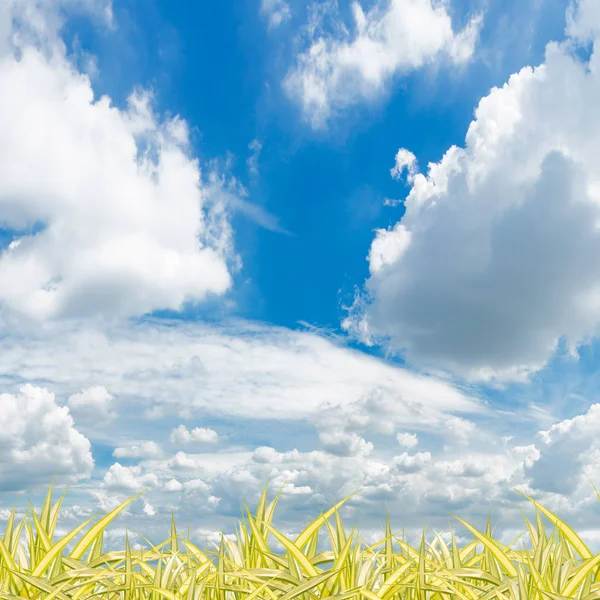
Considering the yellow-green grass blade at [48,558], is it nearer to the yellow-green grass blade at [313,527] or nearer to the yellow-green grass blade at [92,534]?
the yellow-green grass blade at [92,534]

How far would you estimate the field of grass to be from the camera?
538 cm

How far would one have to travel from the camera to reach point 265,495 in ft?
22.8

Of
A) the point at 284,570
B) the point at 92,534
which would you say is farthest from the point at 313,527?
the point at 92,534

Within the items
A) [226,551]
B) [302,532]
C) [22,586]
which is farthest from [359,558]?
[22,586]

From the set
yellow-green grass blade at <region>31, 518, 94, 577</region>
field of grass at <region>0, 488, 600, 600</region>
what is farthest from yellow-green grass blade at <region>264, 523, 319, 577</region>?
yellow-green grass blade at <region>31, 518, 94, 577</region>

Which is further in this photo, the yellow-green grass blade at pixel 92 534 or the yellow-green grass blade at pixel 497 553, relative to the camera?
the yellow-green grass blade at pixel 92 534

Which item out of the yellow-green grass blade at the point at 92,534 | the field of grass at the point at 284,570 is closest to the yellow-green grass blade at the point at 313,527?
the field of grass at the point at 284,570

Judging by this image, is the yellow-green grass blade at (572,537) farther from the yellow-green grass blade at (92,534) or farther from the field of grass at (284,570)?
the yellow-green grass blade at (92,534)

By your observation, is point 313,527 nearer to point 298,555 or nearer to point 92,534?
point 298,555

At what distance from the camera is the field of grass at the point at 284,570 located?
538cm

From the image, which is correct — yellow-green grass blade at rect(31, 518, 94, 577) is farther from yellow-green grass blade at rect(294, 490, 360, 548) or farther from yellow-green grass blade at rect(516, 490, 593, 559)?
yellow-green grass blade at rect(516, 490, 593, 559)

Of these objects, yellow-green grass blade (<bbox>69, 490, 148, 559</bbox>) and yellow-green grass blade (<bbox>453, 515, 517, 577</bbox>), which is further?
yellow-green grass blade (<bbox>69, 490, 148, 559</bbox>)

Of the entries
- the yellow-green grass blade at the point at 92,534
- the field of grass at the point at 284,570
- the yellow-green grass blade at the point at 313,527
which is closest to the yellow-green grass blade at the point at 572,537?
the field of grass at the point at 284,570

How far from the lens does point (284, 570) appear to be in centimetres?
596
